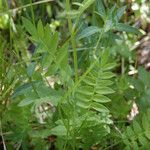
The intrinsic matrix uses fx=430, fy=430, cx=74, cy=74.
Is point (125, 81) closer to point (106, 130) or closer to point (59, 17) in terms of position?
point (106, 130)

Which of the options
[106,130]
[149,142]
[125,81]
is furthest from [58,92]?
[125,81]

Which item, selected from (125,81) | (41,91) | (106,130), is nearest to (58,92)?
(41,91)

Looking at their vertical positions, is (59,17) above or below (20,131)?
above

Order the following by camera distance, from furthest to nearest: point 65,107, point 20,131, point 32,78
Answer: point 20,131 → point 32,78 → point 65,107

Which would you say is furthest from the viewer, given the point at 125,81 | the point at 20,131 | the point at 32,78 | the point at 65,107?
the point at 125,81

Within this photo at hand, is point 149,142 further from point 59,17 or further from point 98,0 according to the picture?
point 59,17

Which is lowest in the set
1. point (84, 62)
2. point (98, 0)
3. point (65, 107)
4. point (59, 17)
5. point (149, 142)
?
point (149, 142)

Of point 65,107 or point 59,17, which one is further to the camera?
point 59,17

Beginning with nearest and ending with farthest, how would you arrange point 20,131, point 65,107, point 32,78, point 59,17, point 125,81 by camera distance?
point 65,107
point 32,78
point 20,131
point 125,81
point 59,17

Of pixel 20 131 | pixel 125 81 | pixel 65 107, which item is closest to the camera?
pixel 65 107
